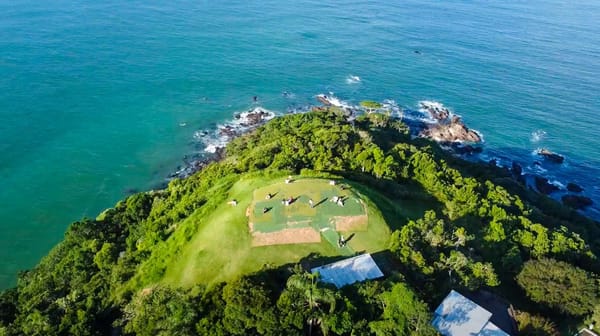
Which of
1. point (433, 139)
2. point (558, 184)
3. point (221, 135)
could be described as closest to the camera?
point (558, 184)

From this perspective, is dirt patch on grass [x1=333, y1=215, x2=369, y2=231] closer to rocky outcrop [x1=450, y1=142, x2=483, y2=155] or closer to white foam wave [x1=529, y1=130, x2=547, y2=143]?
rocky outcrop [x1=450, y1=142, x2=483, y2=155]

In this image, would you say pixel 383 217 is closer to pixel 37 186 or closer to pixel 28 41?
pixel 37 186

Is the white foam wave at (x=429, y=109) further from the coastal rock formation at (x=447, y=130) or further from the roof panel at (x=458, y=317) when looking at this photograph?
the roof panel at (x=458, y=317)

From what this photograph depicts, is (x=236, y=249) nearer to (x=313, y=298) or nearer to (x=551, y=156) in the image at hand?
(x=313, y=298)

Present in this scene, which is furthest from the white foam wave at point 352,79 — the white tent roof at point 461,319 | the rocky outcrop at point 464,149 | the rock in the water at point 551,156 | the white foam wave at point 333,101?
the white tent roof at point 461,319

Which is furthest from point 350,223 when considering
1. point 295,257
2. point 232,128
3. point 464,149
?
point 464,149

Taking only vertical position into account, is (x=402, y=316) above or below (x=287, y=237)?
above

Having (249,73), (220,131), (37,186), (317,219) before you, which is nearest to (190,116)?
(220,131)

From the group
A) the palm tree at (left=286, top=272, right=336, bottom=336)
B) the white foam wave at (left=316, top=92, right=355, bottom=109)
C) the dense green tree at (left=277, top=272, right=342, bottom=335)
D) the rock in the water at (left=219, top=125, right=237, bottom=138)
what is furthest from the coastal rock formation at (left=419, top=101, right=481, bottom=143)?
the dense green tree at (left=277, top=272, right=342, bottom=335)
